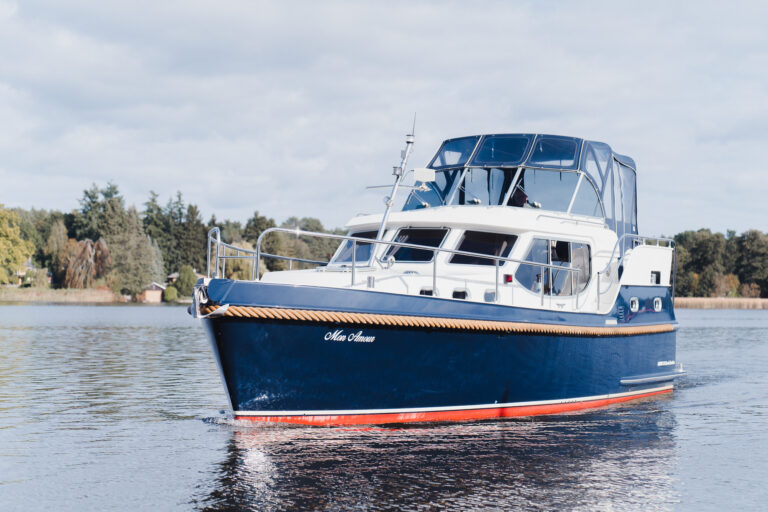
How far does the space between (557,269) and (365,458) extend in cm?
530

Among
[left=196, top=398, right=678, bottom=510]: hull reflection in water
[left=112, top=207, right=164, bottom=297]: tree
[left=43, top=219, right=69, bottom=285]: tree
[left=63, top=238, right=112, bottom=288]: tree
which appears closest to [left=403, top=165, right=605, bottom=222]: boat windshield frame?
[left=196, top=398, right=678, bottom=510]: hull reflection in water

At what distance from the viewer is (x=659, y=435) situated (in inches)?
456

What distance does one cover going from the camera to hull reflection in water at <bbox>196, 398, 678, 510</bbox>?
7754 millimetres

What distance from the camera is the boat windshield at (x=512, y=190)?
44.8 feet

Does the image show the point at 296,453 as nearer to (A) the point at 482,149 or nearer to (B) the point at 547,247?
(B) the point at 547,247

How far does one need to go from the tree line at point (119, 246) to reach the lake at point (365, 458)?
53805 millimetres

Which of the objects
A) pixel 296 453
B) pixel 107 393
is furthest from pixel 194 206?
pixel 296 453

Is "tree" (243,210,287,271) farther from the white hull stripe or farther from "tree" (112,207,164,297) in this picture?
the white hull stripe

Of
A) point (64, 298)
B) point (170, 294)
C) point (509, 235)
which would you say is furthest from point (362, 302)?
point (170, 294)

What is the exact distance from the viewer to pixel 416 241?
12.6 m

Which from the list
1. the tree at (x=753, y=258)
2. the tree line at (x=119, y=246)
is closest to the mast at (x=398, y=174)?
the tree line at (x=119, y=246)

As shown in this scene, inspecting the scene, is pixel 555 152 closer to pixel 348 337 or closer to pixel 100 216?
pixel 348 337

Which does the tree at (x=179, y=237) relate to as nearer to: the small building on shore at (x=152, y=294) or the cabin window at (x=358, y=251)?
the small building on shore at (x=152, y=294)

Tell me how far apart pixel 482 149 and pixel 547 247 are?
2478mm
